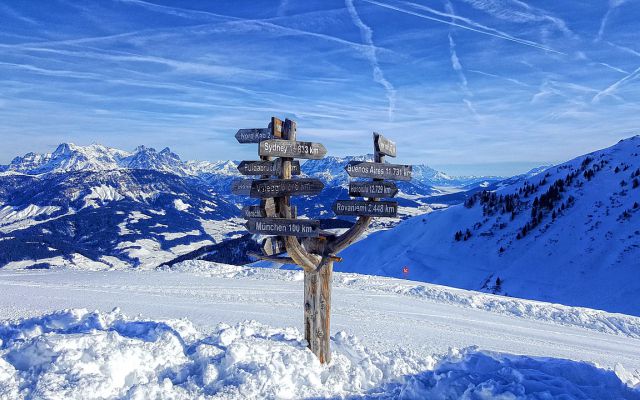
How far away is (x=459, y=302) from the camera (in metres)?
18.2

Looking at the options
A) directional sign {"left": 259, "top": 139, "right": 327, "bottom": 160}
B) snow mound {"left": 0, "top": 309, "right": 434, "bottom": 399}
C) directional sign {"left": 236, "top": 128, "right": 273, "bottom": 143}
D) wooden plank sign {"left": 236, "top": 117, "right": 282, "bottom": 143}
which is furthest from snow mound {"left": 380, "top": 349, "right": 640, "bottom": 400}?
directional sign {"left": 236, "top": 128, "right": 273, "bottom": 143}

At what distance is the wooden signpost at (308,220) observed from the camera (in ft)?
26.8

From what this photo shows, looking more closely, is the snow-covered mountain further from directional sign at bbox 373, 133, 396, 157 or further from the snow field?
directional sign at bbox 373, 133, 396, 157

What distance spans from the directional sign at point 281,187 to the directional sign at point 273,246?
1039 millimetres

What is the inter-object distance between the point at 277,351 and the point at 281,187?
10.00 feet

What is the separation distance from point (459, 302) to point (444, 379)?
1187 centimetres

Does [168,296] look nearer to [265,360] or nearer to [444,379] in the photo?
[265,360]

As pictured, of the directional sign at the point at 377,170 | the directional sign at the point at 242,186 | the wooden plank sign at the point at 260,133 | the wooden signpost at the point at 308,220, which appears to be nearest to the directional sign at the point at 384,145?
the wooden signpost at the point at 308,220

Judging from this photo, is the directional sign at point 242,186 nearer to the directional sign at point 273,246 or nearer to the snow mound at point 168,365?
the directional sign at point 273,246

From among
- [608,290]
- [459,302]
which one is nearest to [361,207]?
[459,302]

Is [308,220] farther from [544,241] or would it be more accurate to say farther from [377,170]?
[544,241]

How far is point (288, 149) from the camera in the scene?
8.10m

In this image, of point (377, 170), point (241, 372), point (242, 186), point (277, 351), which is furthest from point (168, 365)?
point (377, 170)

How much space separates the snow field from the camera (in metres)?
6.61
